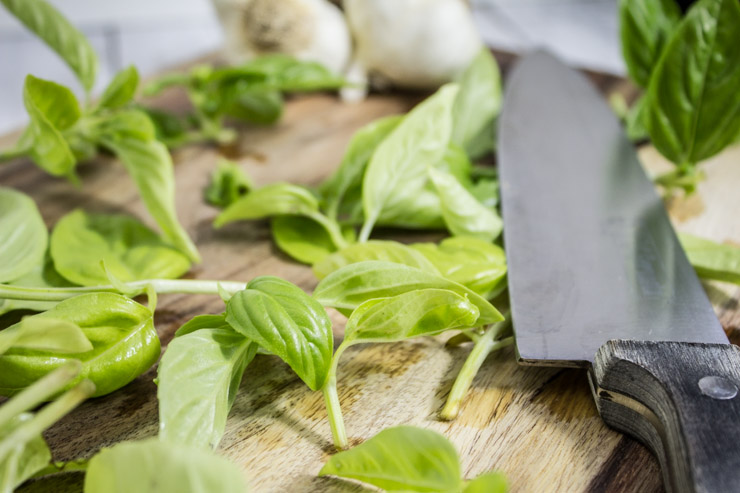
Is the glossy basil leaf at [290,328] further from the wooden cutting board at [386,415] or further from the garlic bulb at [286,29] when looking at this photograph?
the garlic bulb at [286,29]

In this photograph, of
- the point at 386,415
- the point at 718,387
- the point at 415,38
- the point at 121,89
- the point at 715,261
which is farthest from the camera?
the point at 415,38

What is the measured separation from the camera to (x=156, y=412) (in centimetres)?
60

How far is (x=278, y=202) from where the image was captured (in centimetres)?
79

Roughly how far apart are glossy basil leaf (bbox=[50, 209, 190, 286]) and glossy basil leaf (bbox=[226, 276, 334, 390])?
0.72 ft

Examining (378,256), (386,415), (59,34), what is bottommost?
(386,415)

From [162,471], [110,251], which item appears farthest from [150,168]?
[162,471]

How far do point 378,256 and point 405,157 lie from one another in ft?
0.55

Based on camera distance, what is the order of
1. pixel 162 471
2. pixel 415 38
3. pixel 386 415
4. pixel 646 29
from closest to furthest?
pixel 162 471, pixel 386 415, pixel 646 29, pixel 415 38

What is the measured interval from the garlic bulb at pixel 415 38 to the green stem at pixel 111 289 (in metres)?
0.65

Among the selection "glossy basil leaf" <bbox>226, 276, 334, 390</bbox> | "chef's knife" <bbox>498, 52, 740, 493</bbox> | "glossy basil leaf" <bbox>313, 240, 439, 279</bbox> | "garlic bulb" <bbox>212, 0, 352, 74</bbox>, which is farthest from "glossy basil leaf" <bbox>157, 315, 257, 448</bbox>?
"garlic bulb" <bbox>212, 0, 352, 74</bbox>

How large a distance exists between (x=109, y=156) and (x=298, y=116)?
33cm

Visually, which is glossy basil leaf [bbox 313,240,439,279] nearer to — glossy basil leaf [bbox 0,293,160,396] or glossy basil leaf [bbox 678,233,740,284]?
glossy basil leaf [bbox 0,293,160,396]

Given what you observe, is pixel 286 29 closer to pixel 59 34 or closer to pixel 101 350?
pixel 59 34

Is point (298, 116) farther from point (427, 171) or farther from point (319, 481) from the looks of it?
point (319, 481)
